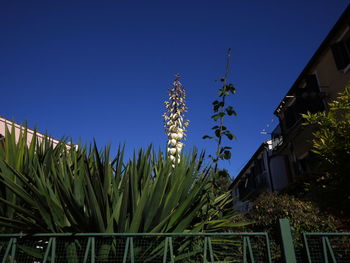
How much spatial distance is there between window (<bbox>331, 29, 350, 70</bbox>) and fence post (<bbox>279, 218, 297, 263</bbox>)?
9.70 m

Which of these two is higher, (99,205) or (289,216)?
(289,216)

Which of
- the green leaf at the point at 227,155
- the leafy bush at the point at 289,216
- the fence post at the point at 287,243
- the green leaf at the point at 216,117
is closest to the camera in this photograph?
the fence post at the point at 287,243

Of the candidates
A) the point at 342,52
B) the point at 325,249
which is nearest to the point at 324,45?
the point at 342,52

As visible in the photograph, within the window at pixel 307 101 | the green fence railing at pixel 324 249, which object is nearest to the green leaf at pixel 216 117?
the green fence railing at pixel 324 249

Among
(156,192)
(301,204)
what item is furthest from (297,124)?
(156,192)

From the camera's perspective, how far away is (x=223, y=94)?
3.05 metres

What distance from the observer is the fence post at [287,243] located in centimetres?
180

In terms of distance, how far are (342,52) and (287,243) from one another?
33.7 feet

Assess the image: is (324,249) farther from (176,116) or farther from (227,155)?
(176,116)

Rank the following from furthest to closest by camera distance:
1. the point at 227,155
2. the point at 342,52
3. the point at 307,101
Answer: the point at 307,101
the point at 342,52
the point at 227,155

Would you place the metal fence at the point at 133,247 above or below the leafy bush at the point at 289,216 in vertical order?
below

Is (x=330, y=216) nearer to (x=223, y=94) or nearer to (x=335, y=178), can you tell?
(x=335, y=178)

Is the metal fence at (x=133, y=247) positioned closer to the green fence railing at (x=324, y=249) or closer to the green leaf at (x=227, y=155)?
the green fence railing at (x=324, y=249)

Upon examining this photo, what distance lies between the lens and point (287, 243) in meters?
1.84
